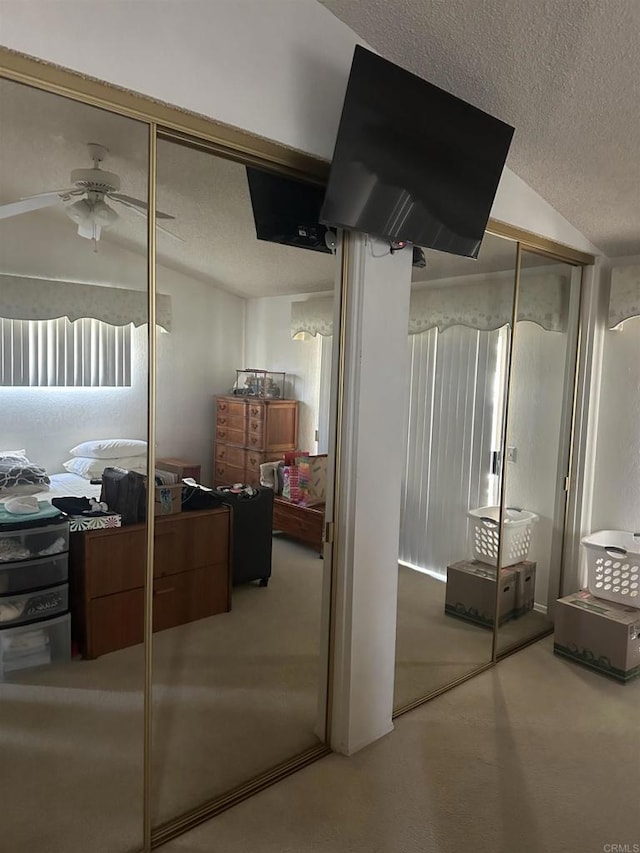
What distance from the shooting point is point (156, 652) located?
1989 millimetres

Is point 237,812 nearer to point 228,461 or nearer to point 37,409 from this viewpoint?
point 228,461

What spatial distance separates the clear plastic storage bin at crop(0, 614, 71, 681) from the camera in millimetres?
1615

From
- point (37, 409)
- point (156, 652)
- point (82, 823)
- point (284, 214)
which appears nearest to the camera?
point (37, 409)

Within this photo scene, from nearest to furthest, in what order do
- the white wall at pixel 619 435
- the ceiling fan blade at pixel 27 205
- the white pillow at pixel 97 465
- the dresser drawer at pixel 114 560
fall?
the ceiling fan blade at pixel 27 205 < the white pillow at pixel 97 465 < the dresser drawer at pixel 114 560 < the white wall at pixel 619 435

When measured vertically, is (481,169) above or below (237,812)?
above

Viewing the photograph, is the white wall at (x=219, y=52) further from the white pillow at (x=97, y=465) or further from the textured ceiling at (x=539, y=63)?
the white pillow at (x=97, y=465)

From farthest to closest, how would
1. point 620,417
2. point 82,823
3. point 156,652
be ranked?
point 620,417, point 156,652, point 82,823

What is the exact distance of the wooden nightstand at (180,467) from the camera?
191 cm

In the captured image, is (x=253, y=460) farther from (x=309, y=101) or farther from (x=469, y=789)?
(x=469, y=789)

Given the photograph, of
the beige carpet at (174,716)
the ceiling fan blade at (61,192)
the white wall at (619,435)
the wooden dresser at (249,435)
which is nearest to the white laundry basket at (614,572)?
the white wall at (619,435)

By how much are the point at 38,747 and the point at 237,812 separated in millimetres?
729

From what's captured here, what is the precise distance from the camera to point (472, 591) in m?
3.08

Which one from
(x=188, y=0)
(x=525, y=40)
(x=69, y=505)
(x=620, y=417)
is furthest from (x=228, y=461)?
(x=620, y=417)

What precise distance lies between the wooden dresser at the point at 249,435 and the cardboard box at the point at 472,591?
4.02 feet
